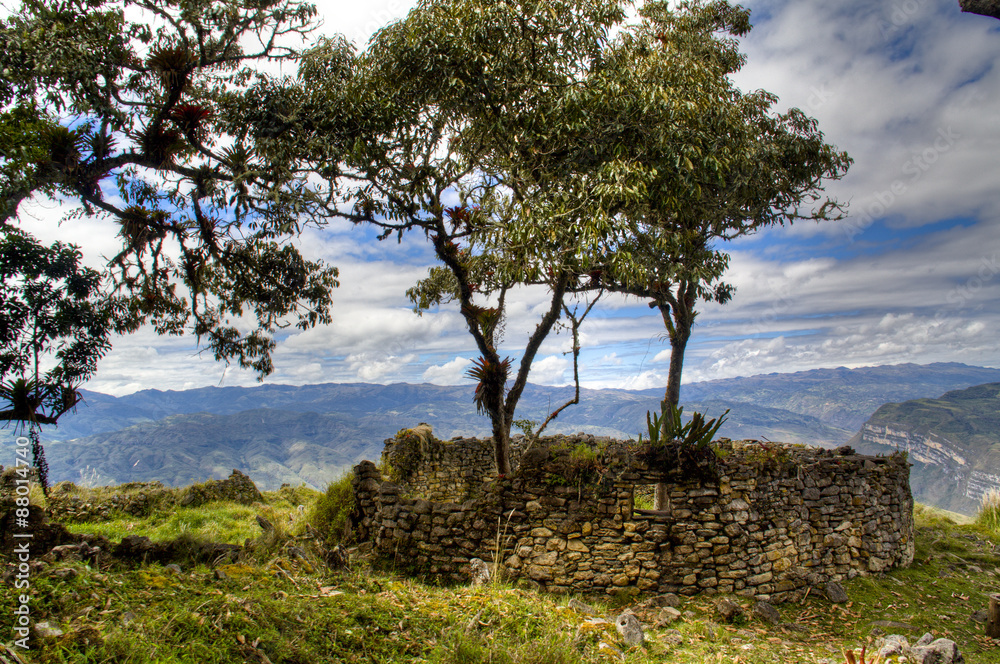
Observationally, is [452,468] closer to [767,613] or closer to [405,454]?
[405,454]

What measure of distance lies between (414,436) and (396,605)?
32.0ft

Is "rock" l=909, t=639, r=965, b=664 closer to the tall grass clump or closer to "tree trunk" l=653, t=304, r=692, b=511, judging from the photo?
"tree trunk" l=653, t=304, r=692, b=511

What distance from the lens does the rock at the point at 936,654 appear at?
4.68 metres

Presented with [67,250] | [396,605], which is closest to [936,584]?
[396,605]

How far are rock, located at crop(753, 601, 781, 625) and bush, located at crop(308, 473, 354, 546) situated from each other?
6.70 metres

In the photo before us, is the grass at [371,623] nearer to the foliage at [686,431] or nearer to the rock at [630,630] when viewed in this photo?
the rock at [630,630]

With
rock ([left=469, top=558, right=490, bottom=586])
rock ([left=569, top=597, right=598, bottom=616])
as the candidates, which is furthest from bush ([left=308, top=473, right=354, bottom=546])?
rock ([left=569, top=597, right=598, bottom=616])

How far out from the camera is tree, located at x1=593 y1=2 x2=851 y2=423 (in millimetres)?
8188

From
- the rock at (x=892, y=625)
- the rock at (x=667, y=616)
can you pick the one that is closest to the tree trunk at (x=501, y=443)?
the rock at (x=667, y=616)

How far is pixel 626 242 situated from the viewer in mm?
8227

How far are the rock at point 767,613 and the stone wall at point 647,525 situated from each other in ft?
1.50

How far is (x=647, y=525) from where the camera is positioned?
7.41 m

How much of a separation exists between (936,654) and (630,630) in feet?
9.61

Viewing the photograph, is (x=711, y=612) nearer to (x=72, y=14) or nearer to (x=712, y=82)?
(x=712, y=82)
